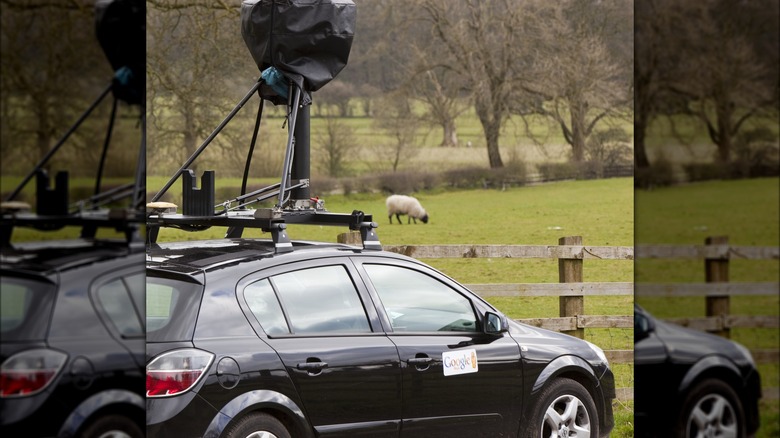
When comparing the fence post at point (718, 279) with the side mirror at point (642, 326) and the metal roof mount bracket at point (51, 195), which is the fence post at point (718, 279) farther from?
the metal roof mount bracket at point (51, 195)

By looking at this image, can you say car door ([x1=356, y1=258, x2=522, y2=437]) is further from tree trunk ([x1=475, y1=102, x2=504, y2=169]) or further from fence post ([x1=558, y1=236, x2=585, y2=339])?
tree trunk ([x1=475, y1=102, x2=504, y2=169])

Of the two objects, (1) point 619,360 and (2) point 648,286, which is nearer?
(2) point 648,286

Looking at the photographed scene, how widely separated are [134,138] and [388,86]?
35597 millimetres

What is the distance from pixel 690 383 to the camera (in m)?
1.45

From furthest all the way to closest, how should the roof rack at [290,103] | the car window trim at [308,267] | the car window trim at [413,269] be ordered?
the roof rack at [290,103], the car window trim at [413,269], the car window trim at [308,267]

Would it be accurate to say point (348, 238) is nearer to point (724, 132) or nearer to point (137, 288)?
point (137, 288)

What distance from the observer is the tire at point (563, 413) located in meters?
7.12

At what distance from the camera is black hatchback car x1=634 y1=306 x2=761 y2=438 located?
136 centimetres

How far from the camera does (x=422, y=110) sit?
122 feet

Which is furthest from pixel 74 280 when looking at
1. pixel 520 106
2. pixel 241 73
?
pixel 520 106

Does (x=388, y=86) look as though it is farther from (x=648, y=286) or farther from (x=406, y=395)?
(x=648, y=286)

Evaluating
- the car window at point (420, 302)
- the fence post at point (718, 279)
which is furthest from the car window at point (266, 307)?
the fence post at point (718, 279)

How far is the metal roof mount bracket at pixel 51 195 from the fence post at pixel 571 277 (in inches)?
410

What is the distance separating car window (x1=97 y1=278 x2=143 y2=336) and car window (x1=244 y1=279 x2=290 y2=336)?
429 centimetres
